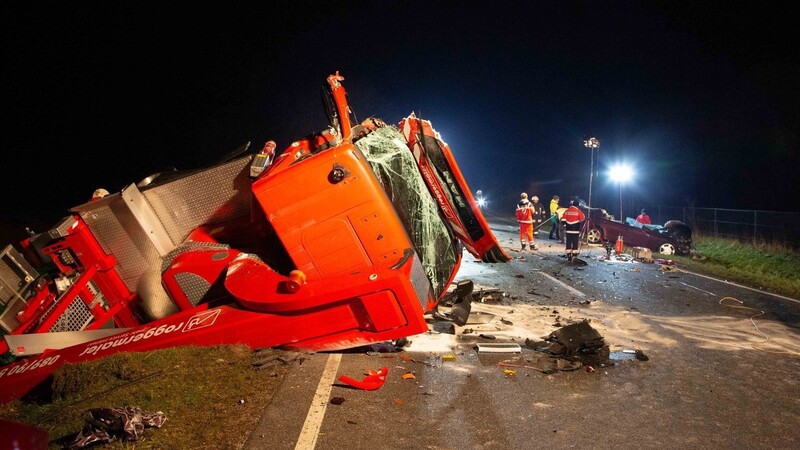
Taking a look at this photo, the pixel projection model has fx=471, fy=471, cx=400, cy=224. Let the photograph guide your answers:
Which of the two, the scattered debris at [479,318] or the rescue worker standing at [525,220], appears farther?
the rescue worker standing at [525,220]

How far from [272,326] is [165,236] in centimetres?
199

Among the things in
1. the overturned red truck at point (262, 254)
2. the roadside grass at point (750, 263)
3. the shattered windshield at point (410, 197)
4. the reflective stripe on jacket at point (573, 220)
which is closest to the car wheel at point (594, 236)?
the roadside grass at point (750, 263)

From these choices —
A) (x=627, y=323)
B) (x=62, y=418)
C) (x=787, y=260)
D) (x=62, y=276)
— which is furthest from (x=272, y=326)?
(x=787, y=260)

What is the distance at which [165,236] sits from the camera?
→ 540 centimetres

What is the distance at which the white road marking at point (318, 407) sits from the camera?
123 inches

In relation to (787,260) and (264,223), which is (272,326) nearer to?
(264,223)

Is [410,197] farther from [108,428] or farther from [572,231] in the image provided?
[572,231]

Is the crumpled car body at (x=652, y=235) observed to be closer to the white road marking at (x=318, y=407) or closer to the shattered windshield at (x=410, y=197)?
the shattered windshield at (x=410, y=197)

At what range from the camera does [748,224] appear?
16.1m

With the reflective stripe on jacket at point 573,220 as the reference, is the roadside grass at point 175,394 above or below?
above

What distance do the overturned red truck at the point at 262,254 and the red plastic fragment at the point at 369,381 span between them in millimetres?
322

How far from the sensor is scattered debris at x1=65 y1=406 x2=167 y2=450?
9.61ft

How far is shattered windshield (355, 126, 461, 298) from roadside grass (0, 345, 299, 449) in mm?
1708

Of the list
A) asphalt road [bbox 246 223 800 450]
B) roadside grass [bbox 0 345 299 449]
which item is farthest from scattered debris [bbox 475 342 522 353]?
roadside grass [bbox 0 345 299 449]
